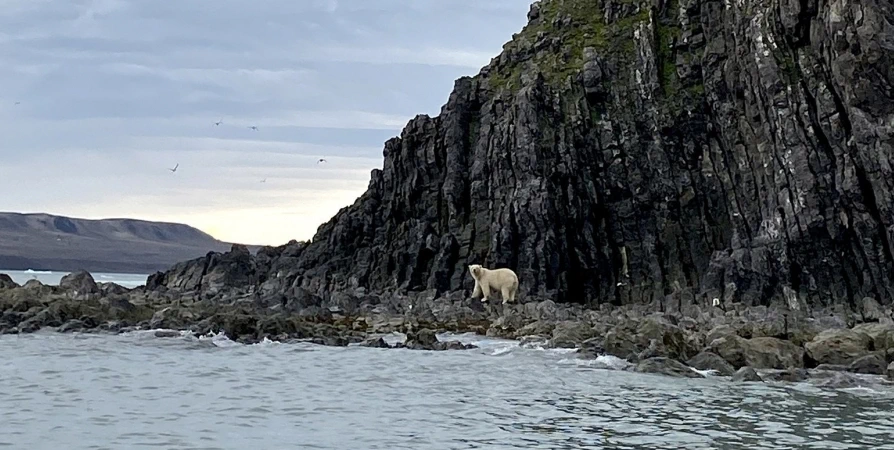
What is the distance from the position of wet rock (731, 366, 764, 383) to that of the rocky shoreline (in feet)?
0.13

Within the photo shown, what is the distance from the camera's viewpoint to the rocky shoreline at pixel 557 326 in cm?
3228

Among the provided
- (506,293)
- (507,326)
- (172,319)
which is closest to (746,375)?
(507,326)

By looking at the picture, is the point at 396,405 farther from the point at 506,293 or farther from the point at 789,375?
the point at 506,293

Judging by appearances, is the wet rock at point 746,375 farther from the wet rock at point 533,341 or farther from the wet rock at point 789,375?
the wet rock at point 533,341

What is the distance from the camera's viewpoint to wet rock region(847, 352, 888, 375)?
102 feet

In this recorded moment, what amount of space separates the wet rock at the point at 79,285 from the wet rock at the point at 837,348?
147ft

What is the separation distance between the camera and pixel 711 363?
31.5 meters

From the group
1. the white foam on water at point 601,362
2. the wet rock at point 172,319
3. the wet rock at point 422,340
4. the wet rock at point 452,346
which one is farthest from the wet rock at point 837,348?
the wet rock at point 172,319

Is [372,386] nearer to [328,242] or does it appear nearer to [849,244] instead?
[849,244]

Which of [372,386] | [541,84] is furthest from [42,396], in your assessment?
[541,84]

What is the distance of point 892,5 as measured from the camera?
53.2 m

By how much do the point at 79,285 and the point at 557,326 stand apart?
1425 inches

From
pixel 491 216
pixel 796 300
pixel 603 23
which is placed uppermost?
pixel 603 23

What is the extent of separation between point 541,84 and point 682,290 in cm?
2078
